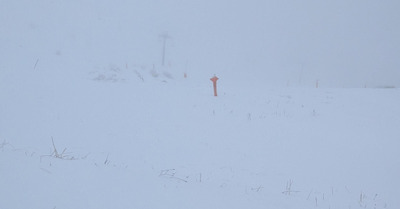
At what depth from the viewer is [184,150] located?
4.63 m

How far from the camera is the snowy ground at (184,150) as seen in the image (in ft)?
6.19

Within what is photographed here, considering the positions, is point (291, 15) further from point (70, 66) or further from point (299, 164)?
point (299, 164)

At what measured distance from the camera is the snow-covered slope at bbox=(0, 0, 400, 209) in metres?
1.91

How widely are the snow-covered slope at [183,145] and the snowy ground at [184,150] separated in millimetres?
17

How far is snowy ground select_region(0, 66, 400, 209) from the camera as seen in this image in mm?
1886

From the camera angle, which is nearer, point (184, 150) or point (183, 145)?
point (184, 150)

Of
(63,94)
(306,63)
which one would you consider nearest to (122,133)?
(63,94)

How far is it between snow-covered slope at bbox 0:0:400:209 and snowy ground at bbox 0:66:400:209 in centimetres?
2

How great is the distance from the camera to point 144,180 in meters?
2.19

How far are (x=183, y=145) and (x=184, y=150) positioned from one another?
207 millimetres

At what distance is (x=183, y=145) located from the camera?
4.83 m

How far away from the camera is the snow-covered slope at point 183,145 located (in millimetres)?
1914

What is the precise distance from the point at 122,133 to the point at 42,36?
14.2 meters

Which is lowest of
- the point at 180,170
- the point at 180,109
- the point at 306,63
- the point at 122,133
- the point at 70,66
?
the point at 180,170
